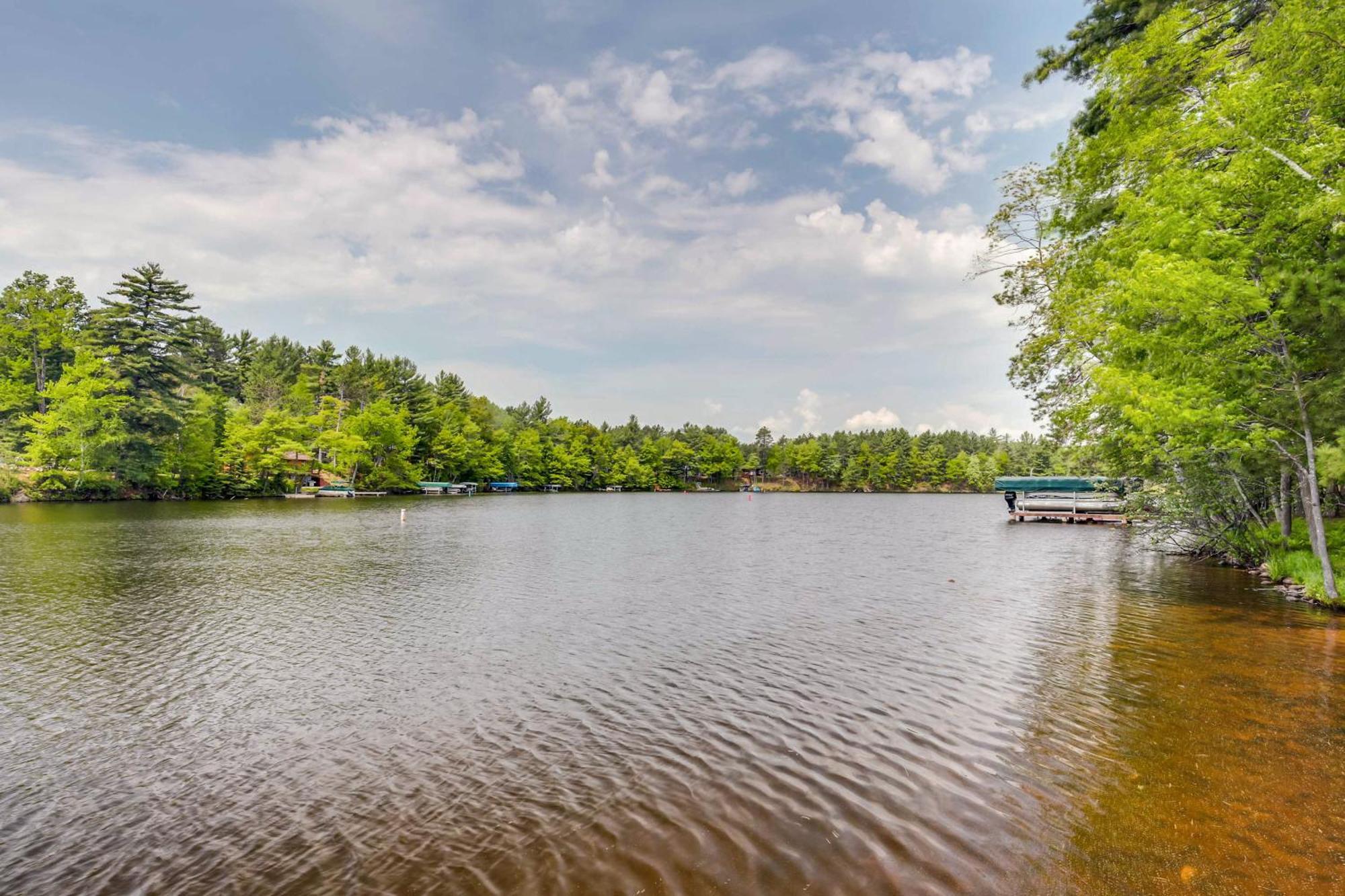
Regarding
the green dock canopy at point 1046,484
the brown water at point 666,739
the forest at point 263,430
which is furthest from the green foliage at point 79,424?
the green dock canopy at point 1046,484

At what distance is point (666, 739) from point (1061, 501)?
56051 mm

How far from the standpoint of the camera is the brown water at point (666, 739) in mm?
5766

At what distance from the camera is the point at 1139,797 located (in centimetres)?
668

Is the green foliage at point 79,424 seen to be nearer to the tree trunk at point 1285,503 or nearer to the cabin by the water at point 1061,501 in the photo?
the tree trunk at point 1285,503

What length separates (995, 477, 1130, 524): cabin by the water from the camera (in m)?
50.4

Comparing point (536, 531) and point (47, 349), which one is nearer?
point (536, 531)

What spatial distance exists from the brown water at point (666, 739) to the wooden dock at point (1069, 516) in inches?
1367

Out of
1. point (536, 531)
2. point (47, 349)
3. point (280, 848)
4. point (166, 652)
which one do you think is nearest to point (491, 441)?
point (47, 349)

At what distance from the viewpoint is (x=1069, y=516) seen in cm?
5194

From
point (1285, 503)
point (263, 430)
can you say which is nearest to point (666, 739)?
point (1285, 503)

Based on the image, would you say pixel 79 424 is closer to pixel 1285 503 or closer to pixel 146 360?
pixel 146 360

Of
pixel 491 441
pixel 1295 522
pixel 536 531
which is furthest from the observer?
pixel 491 441

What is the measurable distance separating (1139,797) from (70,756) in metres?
13.7

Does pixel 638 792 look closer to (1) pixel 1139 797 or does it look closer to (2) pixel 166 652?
(1) pixel 1139 797
